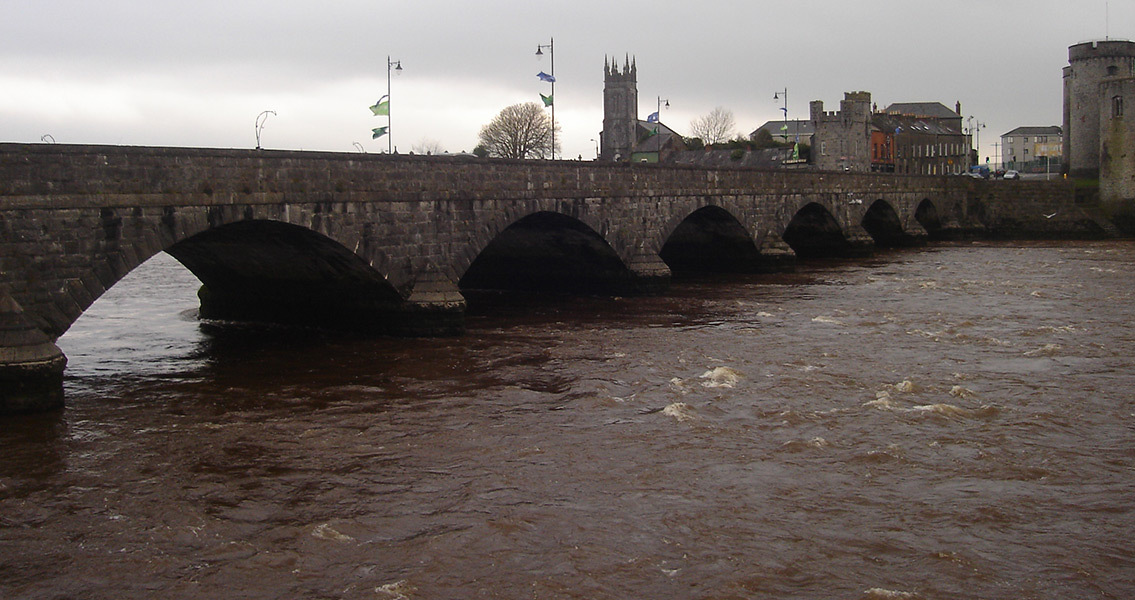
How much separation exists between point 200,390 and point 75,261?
3.46 metres

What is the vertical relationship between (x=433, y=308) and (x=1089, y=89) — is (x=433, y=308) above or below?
below

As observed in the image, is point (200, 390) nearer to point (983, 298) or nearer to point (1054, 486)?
point (1054, 486)

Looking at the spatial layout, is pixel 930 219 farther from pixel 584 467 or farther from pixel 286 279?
pixel 584 467

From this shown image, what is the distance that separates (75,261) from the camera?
17.8m

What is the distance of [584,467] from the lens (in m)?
14.8

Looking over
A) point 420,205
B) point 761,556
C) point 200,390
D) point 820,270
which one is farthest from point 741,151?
point 761,556

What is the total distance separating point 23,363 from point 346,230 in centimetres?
826

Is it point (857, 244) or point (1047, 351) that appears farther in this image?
point (857, 244)

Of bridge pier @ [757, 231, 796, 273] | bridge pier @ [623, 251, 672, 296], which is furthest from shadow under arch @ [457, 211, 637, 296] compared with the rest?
bridge pier @ [757, 231, 796, 273]

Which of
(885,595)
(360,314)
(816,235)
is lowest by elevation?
(885,595)

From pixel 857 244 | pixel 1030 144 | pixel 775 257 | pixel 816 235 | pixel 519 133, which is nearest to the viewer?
pixel 775 257

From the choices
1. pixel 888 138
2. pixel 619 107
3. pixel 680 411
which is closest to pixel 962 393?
pixel 680 411

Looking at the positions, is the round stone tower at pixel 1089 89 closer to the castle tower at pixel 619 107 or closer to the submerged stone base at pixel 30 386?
the castle tower at pixel 619 107

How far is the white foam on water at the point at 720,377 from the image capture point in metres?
20.0
